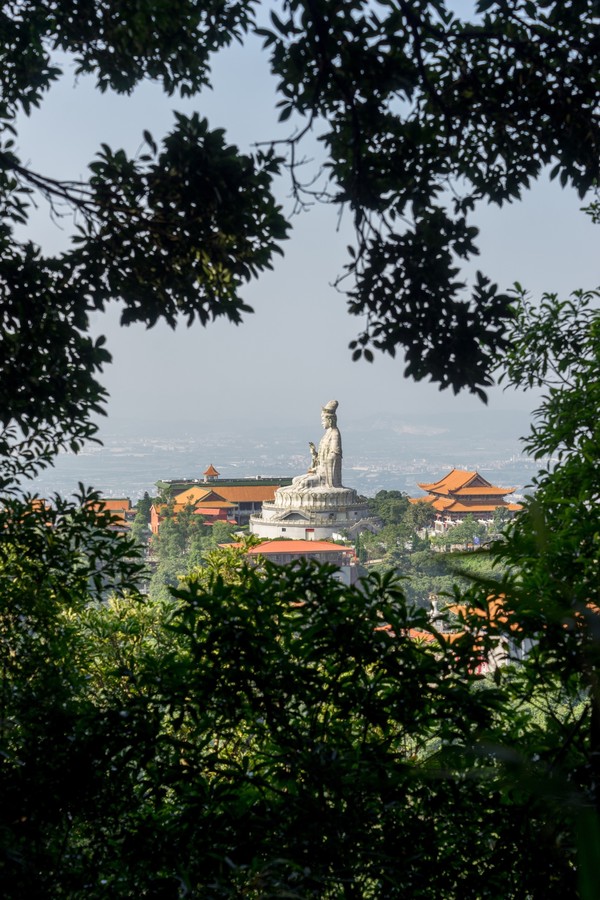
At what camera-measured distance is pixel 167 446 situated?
99.7 feet

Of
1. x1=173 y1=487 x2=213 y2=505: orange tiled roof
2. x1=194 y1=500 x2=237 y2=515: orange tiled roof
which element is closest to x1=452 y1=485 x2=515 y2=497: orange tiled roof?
x1=194 y1=500 x2=237 y2=515: orange tiled roof

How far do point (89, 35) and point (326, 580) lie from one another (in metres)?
1.87

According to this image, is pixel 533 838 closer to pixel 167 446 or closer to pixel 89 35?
pixel 89 35

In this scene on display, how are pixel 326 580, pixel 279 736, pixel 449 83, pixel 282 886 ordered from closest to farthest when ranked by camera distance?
pixel 282 886 < pixel 279 736 < pixel 326 580 < pixel 449 83

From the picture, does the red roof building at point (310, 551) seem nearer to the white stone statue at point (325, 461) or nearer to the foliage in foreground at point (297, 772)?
the white stone statue at point (325, 461)

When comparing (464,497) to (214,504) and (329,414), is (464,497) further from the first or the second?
(329,414)

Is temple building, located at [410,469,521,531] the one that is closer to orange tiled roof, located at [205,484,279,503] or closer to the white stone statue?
orange tiled roof, located at [205,484,279,503]

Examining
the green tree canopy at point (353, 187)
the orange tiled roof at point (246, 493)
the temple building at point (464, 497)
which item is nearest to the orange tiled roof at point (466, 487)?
the temple building at point (464, 497)

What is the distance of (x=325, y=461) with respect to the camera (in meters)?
20.4

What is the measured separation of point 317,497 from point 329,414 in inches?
73.9

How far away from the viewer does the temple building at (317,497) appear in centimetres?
2025

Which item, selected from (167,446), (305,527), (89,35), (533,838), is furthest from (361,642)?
(167,446)

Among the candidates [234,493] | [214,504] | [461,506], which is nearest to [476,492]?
[461,506]

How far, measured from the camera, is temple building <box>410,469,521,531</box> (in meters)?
30.3
